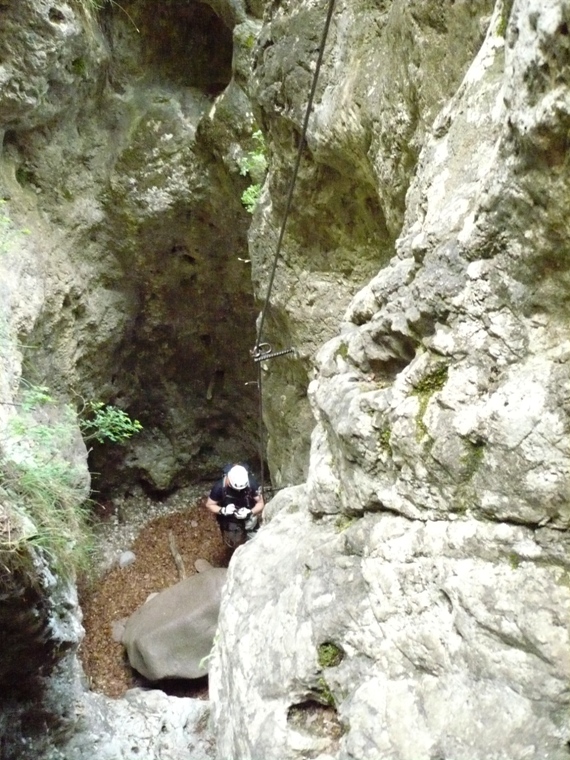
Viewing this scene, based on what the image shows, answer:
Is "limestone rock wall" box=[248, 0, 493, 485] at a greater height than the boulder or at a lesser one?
greater

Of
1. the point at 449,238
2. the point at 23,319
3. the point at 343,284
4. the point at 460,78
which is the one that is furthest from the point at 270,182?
the point at 449,238

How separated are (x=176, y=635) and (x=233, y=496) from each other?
53.6 inches

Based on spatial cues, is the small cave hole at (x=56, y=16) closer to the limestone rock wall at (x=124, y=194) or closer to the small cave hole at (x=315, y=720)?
the limestone rock wall at (x=124, y=194)

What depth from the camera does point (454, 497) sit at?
5.32 ft

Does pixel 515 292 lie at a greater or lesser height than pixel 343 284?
lesser

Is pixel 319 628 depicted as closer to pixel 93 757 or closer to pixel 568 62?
pixel 568 62

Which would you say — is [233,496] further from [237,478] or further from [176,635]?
[176,635]

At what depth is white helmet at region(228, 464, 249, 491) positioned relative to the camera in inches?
195

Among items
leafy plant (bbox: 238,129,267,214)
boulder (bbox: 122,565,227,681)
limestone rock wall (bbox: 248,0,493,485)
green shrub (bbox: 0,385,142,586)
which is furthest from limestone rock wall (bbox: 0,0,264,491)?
boulder (bbox: 122,565,227,681)

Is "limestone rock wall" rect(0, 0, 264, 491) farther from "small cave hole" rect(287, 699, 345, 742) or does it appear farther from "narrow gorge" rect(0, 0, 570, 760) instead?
"small cave hole" rect(287, 699, 345, 742)

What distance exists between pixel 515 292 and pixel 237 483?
3.75 metres

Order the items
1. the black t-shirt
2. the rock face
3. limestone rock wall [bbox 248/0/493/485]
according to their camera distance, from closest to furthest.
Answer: the rock face
limestone rock wall [bbox 248/0/493/485]
the black t-shirt

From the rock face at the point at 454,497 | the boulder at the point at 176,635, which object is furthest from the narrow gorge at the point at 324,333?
the boulder at the point at 176,635

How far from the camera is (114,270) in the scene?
246 inches
